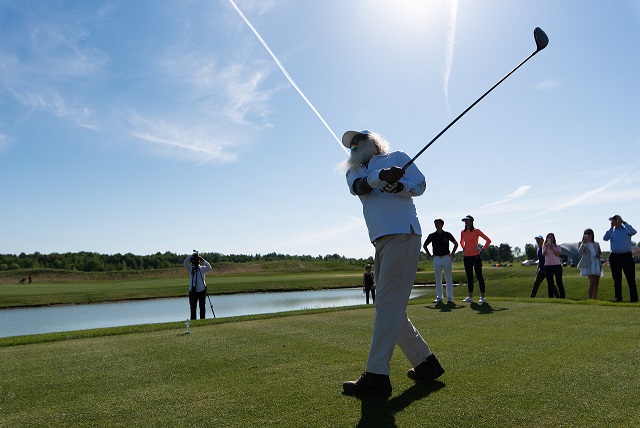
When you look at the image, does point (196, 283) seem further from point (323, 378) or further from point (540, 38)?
point (540, 38)

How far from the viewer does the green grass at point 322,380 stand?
3.25 meters

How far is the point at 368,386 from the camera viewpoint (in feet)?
12.6

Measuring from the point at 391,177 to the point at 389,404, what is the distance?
1.73m

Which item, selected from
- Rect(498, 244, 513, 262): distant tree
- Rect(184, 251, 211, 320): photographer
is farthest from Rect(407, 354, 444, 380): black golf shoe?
A: Rect(498, 244, 513, 262): distant tree

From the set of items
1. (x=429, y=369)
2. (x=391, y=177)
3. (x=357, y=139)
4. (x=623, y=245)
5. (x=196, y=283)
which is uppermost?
(x=357, y=139)

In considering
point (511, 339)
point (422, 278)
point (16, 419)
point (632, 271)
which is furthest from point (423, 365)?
point (422, 278)

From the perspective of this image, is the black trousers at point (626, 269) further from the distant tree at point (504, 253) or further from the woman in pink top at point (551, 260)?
the distant tree at point (504, 253)

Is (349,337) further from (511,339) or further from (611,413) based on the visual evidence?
(611,413)

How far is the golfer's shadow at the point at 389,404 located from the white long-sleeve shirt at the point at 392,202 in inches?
50.4

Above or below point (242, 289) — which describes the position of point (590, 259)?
above

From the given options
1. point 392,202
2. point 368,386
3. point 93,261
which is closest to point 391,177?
point 392,202

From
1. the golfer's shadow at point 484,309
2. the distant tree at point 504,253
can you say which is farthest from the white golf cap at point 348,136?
the distant tree at point 504,253

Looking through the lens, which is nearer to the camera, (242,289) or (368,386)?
(368,386)

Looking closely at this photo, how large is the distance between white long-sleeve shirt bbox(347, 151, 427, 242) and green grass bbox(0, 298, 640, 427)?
1.33 meters
